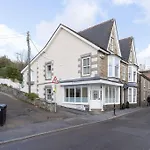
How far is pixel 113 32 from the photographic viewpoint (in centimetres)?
2464

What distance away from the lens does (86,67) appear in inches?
900

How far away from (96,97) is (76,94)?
100 inches

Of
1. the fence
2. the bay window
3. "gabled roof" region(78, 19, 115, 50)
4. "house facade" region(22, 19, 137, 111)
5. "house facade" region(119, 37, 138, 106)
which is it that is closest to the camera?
"house facade" region(22, 19, 137, 111)

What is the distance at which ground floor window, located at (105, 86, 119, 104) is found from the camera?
74.9 feet

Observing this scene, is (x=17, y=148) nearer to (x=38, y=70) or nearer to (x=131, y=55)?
(x=38, y=70)

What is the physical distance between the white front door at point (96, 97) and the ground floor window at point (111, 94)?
1.36 meters

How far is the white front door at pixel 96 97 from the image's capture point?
21469mm

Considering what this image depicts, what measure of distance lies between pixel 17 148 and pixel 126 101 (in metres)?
22.2

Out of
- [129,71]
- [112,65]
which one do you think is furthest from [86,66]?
[129,71]

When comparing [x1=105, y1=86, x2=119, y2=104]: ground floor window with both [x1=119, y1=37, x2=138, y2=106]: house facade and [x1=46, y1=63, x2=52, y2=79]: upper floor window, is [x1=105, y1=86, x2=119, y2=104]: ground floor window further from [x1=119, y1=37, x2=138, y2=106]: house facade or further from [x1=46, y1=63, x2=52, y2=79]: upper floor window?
[x1=46, y1=63, x2=52, y2=79]: upper floor window

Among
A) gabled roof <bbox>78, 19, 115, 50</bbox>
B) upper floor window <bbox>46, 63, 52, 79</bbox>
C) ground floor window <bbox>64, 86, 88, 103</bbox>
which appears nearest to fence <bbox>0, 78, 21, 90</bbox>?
upper floor window <bbox>46, 63, 52, 79</bbox>

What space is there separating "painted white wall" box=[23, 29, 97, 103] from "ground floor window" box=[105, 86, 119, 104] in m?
2.79

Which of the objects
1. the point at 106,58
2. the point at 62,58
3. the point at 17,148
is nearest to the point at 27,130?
the point at 17,148

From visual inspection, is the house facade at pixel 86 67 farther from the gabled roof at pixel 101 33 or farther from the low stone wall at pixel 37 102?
the low stone wall at pixel 37 102
